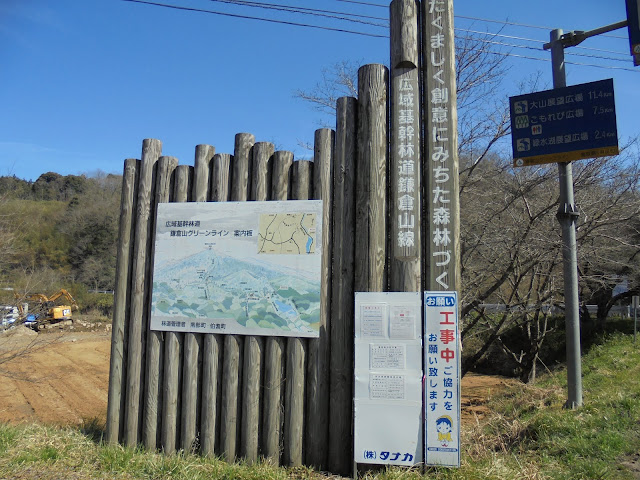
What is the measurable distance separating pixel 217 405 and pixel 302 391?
2.84ft

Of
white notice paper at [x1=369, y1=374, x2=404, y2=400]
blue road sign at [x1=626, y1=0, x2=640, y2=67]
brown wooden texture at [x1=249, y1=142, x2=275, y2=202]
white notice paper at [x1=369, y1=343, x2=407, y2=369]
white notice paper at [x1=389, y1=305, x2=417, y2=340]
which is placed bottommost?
white notice paper at [x1=369, y1=374, x2=404, y2=400]

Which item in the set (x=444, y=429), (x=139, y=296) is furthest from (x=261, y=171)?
(x=444, y=429)

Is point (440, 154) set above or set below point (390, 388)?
above

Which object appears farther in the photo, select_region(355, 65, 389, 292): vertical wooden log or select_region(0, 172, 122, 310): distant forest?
select_region(0, 172, 122, 310): distant forest

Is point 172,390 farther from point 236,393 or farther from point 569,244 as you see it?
point 569,244

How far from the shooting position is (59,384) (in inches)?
766

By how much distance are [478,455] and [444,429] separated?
69 centimetres

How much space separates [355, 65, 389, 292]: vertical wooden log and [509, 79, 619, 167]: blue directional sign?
2.56 meters

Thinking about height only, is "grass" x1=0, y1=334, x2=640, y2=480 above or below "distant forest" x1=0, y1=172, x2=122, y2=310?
below

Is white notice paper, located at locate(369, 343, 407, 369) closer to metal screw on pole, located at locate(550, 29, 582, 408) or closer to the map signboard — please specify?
the map signboard

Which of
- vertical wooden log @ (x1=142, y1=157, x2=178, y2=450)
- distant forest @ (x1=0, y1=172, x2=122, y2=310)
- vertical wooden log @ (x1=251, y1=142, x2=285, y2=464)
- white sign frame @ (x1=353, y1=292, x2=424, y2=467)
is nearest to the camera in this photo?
white sign frame @ (x1=353, y1=292, x2=424, y2=467)

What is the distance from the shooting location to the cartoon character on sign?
158 inches

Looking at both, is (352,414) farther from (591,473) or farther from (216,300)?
(591,473)

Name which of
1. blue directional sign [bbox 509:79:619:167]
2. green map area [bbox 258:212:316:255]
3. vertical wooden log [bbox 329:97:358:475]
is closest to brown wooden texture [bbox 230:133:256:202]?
green map area [bbox 258:212:316:255]
